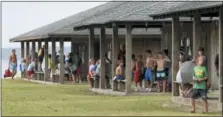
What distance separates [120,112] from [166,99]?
17.7 feet

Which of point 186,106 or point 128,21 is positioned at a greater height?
point 128,21

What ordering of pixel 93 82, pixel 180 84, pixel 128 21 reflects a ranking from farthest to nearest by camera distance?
pixel 93 82
pixel 128 21
pixel 180 84

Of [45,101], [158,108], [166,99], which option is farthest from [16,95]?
[158,108]

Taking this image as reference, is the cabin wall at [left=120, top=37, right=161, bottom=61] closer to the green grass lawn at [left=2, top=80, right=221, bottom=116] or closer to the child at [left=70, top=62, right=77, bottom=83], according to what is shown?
the child at [left=70, top=62, right=77, bottom=83]

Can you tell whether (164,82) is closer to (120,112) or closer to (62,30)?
(120,112)

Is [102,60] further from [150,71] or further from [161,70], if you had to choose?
[161,70]

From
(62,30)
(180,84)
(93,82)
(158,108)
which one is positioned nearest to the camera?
(158,108)

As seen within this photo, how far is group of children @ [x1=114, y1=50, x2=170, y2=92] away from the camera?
27.7 meters

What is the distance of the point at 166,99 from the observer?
24.9m

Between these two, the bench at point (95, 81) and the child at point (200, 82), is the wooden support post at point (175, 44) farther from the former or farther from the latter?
the bench at point (95, 81)

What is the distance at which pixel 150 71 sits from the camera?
2841 cm

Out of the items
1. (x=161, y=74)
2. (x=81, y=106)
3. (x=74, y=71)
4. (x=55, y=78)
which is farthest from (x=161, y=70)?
(x=55, y=78)

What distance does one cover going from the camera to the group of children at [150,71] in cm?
2771

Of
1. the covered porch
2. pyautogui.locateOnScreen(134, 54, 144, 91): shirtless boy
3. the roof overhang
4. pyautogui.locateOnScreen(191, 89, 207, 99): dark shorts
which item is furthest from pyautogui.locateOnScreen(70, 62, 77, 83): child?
pyautogui.locateOnScreen(191, 89, 207, 99): dark shorts
